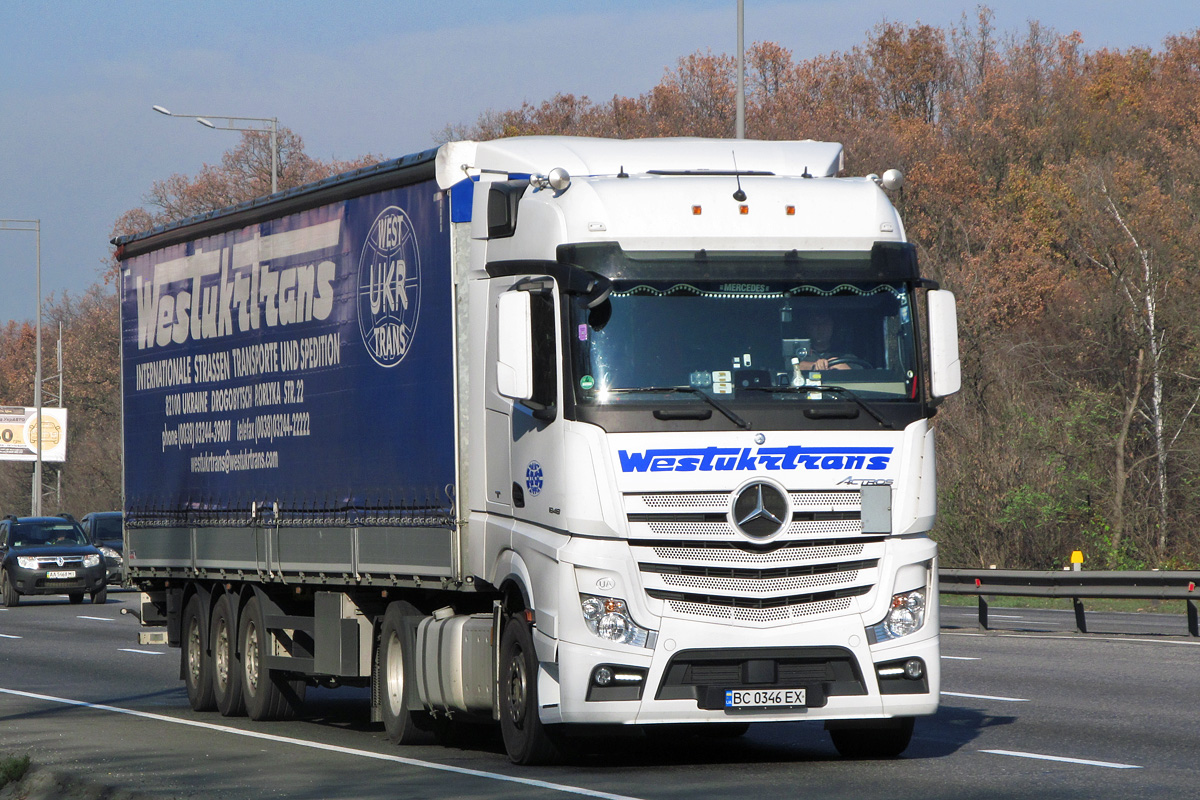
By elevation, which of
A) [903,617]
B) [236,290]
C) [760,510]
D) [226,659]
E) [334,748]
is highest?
[236,290]

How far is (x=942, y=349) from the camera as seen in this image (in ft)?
34.3

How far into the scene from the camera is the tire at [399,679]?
1255cm

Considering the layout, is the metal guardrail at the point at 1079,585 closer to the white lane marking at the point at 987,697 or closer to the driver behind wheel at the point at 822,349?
the white lane marking at the point at 987,697

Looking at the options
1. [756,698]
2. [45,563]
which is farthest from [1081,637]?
[45,563]

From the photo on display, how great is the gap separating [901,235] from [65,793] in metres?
5.76

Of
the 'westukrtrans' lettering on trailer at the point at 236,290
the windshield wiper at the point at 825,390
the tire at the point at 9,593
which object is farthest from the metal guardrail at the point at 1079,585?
the tire at the point at 9,593

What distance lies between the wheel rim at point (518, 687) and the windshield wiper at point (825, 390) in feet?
6.90

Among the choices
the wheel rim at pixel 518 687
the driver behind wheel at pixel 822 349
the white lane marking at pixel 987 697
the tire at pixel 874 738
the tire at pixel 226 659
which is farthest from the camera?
the tire at pixel 226 659

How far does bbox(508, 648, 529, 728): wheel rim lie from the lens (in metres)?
10.7

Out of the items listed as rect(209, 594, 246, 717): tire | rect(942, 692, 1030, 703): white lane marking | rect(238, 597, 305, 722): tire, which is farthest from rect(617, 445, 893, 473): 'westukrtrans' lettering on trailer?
rect(209, 594, 246, 717): tire

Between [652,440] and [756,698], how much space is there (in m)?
1.50

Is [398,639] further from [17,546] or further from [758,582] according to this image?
[17,546]

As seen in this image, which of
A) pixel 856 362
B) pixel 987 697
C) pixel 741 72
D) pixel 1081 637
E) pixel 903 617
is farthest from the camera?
pixel 741 72

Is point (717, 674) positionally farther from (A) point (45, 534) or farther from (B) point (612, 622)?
(A) point (45, 534)
